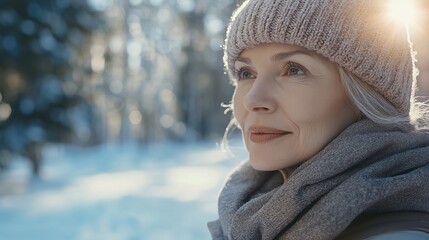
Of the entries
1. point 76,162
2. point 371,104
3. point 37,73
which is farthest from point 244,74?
point 76,162

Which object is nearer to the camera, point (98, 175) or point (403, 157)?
point (403, 157)

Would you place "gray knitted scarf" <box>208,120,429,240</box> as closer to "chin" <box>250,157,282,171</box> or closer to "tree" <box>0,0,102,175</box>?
"chin" <box>250,157,282,171</box>

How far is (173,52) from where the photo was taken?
3034 cm

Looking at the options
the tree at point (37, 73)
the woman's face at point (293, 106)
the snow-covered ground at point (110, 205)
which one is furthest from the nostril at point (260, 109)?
the tree at point (37, 73)

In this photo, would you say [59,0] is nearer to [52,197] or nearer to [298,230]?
[52,197]

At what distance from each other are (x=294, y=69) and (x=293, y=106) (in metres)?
0.12

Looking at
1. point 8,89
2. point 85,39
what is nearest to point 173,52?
point 85,39

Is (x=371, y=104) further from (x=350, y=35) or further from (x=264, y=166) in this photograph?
(x=264, y=166)

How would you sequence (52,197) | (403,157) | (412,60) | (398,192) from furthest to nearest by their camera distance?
1. (52,197)
2. (412,60)
3. (403,157)
4. (398,192)

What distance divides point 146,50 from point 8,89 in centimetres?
1691

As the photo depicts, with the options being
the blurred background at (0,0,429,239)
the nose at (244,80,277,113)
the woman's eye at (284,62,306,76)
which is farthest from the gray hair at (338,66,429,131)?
the blurred background at (0,0,429,239)

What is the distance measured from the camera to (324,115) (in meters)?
1.60

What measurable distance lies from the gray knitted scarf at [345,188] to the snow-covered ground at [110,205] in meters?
1.22

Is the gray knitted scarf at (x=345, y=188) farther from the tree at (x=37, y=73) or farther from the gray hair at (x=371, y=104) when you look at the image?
the tree at (x=37, y=73)
